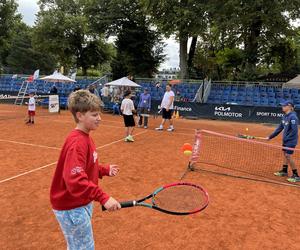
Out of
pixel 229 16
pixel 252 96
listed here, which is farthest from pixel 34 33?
pixel 252 96

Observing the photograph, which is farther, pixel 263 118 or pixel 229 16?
pixel 229 16

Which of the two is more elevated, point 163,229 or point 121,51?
point 121,51

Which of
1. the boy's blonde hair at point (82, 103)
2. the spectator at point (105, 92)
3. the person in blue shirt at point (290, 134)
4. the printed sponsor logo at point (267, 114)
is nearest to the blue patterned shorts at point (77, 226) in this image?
the boy's blonde hair at point (82, 103)

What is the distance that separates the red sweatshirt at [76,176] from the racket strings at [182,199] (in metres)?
1.42

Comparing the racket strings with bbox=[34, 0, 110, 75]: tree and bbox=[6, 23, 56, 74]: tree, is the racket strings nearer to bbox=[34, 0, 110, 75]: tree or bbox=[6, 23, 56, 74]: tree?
bbox=[34, 0, 110, 75]: tree

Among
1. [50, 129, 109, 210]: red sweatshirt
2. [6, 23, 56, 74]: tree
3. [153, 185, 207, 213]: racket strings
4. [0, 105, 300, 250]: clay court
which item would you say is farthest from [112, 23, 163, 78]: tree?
[50, 129, 109, 210]: red sweatshirt

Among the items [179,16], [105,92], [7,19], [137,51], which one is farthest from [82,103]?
[7,19]

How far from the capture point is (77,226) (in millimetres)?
2855

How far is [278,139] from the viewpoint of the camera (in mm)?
14539

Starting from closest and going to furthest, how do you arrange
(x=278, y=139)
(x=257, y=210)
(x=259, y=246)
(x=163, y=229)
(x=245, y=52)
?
(x=259, y=246), (x=163, y=229), (x=257, y=210), (x=278, y=139), (x=245, y=52)

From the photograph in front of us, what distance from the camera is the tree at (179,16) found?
2817cm

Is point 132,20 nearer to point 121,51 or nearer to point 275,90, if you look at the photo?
point 121,51

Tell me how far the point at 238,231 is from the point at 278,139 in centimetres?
1046

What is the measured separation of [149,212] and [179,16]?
25.7 m
